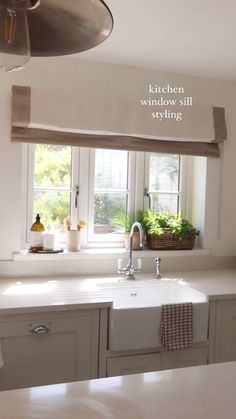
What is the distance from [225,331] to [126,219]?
3.19 ft

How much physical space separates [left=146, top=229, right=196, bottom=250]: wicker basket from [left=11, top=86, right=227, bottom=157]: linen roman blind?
0.56m

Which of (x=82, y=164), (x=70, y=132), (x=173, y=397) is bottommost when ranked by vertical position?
(x=173, y=397)

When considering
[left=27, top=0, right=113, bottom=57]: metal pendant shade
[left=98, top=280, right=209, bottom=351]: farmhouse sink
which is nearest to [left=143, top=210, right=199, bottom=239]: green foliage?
[left=98, top=280, right=209, bottom=351]: farmhouse sink

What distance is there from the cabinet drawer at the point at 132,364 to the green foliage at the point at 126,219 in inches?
36.8

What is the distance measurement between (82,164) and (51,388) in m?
1.86

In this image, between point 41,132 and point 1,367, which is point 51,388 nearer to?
point 1,367

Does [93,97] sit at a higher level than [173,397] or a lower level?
higher

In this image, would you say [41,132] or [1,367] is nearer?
Result: [1,367]

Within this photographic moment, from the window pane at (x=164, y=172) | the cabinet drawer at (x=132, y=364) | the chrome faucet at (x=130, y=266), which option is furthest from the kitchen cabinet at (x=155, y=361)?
the window pane at (x=164, y=172)

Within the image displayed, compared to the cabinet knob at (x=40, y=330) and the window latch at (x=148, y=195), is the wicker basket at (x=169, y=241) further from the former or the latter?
the cabinet knob at (x=40, y=330)

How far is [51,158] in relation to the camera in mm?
2604

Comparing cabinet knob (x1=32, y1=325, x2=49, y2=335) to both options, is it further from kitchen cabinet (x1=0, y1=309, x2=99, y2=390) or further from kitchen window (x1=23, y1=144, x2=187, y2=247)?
kitchen window (x1=23, y1=144, x2=187, y2=247)


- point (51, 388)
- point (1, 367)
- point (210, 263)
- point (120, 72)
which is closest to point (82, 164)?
point (120, 72)

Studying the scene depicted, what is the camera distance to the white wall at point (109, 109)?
2.36 m
